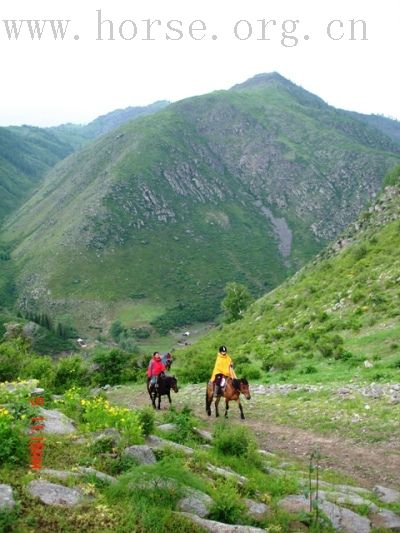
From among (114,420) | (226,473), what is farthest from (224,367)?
(226,473)

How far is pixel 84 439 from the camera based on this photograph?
38.8 feet

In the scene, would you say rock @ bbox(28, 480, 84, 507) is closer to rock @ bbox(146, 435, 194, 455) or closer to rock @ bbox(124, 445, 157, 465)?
rock @ bbox(124, 445, 157, 465)

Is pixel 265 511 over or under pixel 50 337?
over

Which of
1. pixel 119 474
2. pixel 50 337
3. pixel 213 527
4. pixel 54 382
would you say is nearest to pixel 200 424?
pixel 119 474

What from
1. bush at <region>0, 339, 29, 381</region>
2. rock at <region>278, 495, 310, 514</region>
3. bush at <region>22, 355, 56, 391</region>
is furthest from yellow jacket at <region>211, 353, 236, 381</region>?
bush at <region>0, 339, 29, 381</region>

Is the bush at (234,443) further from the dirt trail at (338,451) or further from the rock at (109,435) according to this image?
the rock at (109,435)

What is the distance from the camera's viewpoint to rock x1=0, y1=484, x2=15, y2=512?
829 cm

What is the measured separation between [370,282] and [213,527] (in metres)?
27.0

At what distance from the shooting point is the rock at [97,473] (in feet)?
32.7

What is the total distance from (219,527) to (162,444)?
3.54 m

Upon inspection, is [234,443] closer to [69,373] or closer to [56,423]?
[56,423]

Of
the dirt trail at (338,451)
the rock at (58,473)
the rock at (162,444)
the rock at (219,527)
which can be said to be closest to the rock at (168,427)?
the rock at (162,444)

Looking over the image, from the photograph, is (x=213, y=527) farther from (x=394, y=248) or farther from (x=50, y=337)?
(x=50, y=337)

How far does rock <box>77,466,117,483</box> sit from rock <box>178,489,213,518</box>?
4.77 ft
